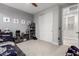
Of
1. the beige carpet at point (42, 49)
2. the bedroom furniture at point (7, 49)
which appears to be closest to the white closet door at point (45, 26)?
the beige carpet at point (42, 49)

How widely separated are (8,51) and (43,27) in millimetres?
856

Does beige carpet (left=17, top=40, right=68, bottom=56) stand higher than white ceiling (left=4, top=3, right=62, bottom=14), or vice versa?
white ceiling (left=4, top=3, right=62, bottom=14)

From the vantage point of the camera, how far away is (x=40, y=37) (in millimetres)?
2062

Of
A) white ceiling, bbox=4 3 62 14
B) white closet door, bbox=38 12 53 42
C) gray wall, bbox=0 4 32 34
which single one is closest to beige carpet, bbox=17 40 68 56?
white closet door, bbox=38 12 53 42

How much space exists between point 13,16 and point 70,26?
1.17 metres

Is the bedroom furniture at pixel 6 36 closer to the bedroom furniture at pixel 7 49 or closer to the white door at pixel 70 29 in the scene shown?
the bedroom furniture at pixel 7 49

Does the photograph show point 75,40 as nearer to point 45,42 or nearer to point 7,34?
point 45,42

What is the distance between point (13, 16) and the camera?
192cm

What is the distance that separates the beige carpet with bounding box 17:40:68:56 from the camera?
6.31 ft

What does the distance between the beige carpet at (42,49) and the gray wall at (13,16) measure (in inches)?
13.4

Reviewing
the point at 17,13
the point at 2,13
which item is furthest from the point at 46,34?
the point at 2,13

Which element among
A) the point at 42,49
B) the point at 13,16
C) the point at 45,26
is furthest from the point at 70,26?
the point at 13,16

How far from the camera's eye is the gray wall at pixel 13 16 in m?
1.88

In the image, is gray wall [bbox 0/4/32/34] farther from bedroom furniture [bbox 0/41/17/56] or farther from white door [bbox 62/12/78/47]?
white door [bbox 62/12/78/47]
